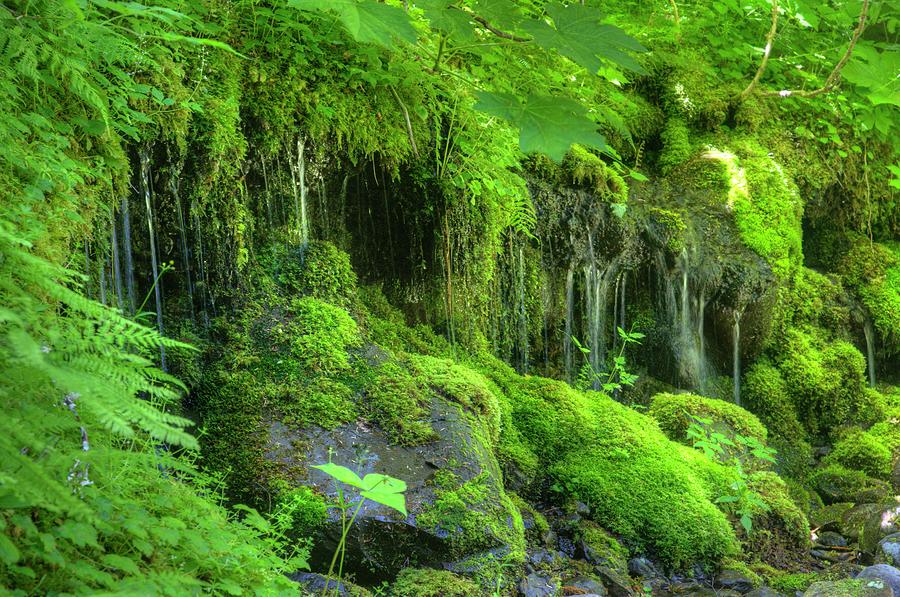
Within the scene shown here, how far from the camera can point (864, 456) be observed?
7305 mm

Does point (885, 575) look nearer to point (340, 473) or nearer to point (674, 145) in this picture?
point (340, 473)

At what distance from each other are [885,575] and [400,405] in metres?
3.35

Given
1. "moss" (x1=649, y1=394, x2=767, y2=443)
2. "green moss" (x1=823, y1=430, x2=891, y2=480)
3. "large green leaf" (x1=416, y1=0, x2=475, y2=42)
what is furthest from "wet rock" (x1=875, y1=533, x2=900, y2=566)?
"large green leaf" (x1=416, y1=0, x2=475, y2=42)

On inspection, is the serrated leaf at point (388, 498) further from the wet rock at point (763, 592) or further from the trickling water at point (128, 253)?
the wet rock at point (763, 592)

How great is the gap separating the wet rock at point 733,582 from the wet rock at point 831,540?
1.47 meters

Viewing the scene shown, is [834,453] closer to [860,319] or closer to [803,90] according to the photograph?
[860,319]

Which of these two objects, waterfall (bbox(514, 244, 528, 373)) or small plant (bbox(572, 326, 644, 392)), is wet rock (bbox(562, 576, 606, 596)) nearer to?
small plant (bbox(572, 326, 644, 392))

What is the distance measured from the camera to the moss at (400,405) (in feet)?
13.4

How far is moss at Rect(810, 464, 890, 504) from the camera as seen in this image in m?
6.71

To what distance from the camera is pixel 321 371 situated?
166 inches

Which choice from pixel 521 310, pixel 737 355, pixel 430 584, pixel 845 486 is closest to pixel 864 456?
pixel 845 486

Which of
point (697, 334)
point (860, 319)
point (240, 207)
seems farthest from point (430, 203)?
point (860, 319)

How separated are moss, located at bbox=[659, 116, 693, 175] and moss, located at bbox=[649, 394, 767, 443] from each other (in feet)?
9.70

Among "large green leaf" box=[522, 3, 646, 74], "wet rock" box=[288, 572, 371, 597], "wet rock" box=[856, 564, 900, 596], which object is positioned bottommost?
"wet rock" box=[856, 564, 900, 596]
